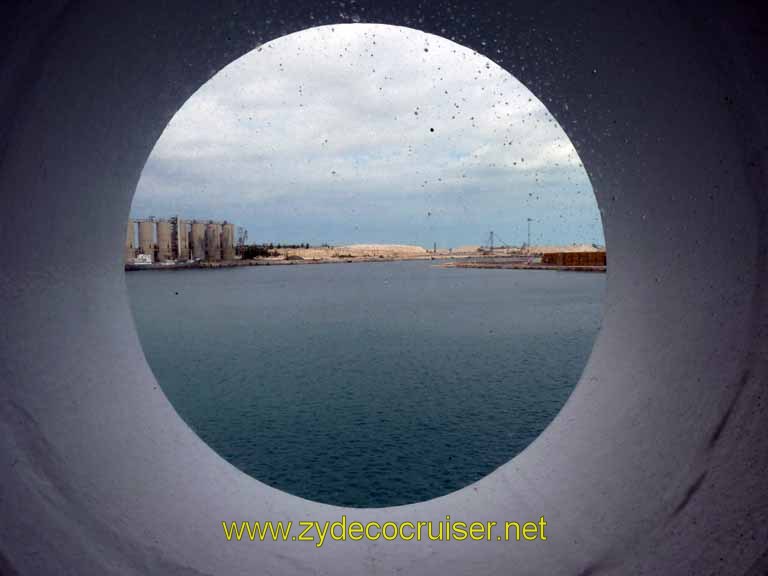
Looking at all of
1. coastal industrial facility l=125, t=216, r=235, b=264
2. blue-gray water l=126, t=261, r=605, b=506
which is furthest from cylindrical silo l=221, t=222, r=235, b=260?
blue-gray water l=126, t=261, r=605, b=506

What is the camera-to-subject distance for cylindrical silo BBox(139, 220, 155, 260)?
83.0 meters

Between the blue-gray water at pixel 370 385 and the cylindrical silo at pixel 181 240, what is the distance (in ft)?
156

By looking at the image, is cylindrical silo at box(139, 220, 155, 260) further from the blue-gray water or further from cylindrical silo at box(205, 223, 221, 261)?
the blue-gray water

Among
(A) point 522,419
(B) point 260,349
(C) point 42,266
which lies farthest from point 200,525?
(B) point 260,349

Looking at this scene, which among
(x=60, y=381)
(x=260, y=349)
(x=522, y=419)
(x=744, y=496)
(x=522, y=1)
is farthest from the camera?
(x=260, y=349)

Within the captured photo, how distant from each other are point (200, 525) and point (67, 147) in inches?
96.4

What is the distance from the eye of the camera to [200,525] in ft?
11.5

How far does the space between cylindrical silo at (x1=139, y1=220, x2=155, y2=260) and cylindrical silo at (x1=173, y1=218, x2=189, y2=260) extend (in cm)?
370

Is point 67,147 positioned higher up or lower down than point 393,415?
higher up

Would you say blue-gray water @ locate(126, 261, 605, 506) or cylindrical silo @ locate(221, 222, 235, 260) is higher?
cylindrical silo @ locate(221, 222, 235, 260)

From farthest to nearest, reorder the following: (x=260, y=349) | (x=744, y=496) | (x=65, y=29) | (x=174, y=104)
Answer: (x=260, y=349), (x=174, y=104), (x=65, y=29), (x=744, y=496)

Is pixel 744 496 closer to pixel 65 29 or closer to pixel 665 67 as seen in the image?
pixel 665 67

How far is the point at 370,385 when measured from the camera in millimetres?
20672

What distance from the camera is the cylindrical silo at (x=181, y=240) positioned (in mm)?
88050
